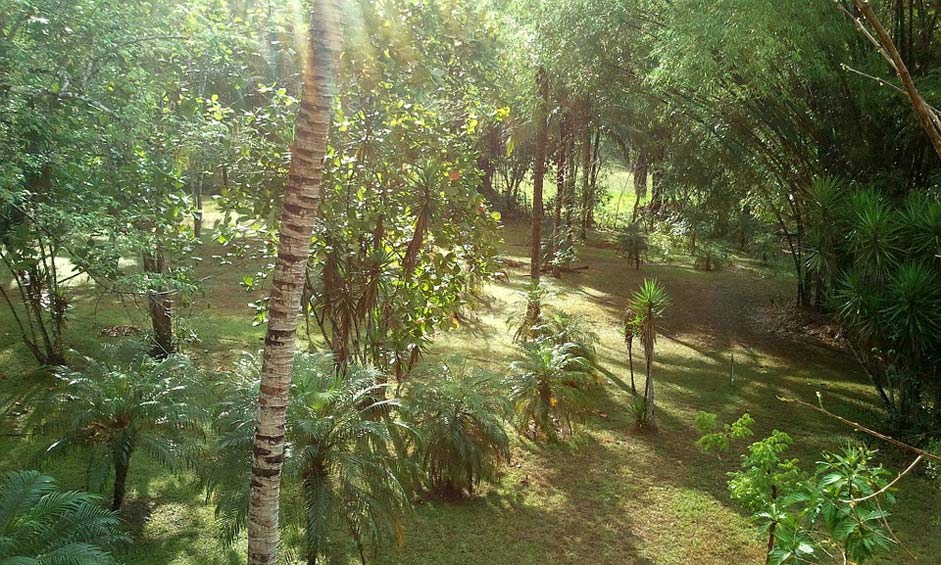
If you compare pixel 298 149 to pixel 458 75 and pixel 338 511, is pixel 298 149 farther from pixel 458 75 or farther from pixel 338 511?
pixel 458 75

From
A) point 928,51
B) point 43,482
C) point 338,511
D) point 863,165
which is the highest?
point 928,51

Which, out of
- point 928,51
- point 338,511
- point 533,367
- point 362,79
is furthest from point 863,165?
point 338,511

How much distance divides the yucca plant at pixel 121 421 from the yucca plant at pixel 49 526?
2.66ft

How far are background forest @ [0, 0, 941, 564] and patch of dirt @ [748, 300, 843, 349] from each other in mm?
2904

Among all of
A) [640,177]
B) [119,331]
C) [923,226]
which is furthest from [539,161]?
[640,177]

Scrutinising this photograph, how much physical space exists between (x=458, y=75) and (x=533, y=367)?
147 inches

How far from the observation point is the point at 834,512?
319 centimetres

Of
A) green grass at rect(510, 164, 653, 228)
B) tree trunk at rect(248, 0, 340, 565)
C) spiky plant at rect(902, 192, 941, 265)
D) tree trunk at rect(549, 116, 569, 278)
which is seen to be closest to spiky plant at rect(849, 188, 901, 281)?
spiky plant at rect(902, 192, 941, 265)

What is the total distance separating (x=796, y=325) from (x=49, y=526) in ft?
47.7

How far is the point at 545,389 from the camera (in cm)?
868

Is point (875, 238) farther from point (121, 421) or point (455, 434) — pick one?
point (121, 421)

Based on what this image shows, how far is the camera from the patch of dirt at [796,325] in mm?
14156

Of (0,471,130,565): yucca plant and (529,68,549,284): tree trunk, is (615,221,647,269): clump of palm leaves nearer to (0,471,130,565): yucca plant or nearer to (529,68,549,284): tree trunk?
(529,68,549,284): tree trunk

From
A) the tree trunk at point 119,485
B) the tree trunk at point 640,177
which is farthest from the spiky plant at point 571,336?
the tree trunk at point 640,177
